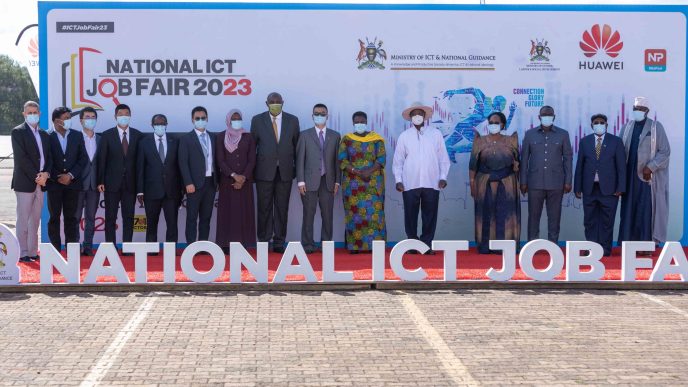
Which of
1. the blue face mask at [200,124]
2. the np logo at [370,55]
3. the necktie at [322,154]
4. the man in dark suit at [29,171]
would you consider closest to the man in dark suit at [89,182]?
the man in dark suit at [29,171]

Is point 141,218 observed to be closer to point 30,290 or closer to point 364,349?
point 30,290

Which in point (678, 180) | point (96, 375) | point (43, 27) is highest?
point (43, 27)

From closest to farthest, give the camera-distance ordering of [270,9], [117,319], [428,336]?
[428,336], [117,319], [270,9]

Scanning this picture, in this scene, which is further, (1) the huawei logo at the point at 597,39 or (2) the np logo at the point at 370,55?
(1) the huawei logo at the point at 597,39

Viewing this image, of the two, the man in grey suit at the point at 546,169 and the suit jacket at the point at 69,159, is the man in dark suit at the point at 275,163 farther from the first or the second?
the man in grey suit at the point at 546,169

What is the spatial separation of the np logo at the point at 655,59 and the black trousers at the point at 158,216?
268 inches

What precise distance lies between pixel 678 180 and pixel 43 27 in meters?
9.02

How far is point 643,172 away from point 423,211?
2888 mm

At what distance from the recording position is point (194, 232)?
12.2 metres

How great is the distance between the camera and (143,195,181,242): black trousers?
12.2 meters

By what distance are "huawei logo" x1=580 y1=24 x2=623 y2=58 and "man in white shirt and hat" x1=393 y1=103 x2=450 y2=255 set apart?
255 cm

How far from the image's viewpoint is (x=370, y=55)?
13.1 meters

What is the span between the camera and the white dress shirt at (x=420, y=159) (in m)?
12.4

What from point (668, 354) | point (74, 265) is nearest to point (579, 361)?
point (668, 354)
